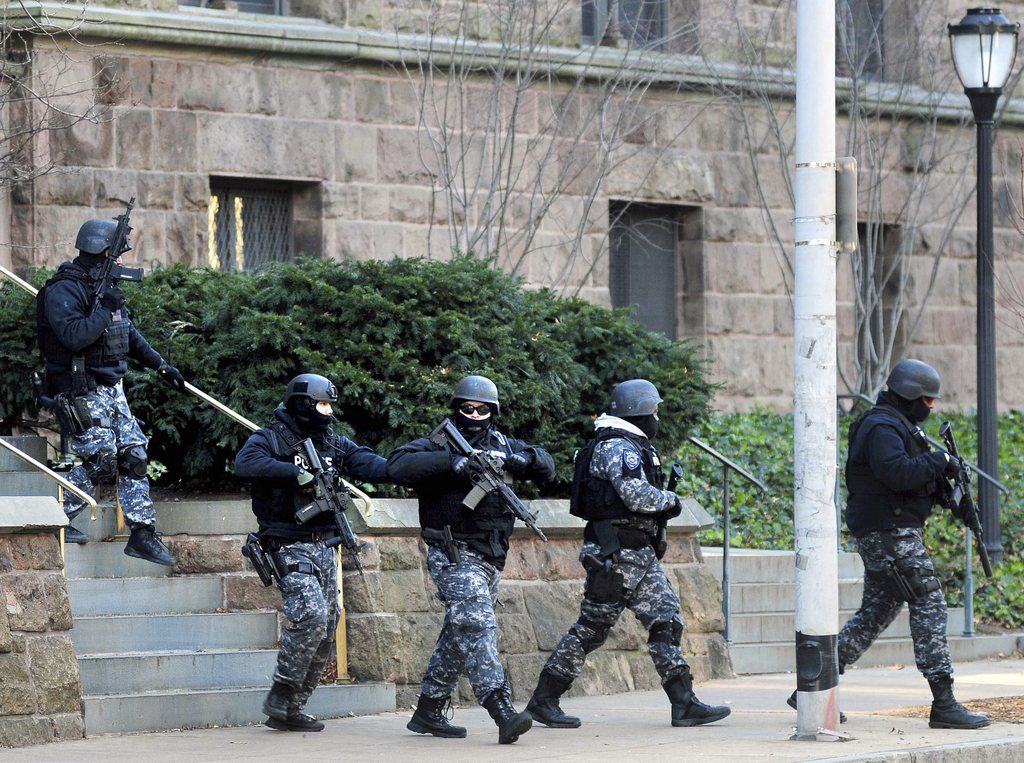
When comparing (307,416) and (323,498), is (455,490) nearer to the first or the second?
(323,498)

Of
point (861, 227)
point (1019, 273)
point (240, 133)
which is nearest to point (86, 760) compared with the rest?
point (240, 133)

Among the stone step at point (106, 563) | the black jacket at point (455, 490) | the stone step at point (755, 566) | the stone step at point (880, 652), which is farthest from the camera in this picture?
the stone step at point (755, 566)

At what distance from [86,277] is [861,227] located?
36.4 ft

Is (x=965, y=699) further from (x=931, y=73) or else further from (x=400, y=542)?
(x=931, y=73)

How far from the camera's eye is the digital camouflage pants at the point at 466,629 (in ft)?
31.8

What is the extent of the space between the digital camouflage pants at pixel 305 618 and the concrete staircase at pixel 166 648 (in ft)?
1.92

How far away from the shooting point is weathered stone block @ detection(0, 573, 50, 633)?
950 centimetres

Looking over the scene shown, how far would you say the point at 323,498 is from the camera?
974cm

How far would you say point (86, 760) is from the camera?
890 cm

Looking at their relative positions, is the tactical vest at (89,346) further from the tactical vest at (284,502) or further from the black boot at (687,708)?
the black boot at (687,708)

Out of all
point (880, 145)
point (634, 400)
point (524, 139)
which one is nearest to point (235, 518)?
point (634, 400)

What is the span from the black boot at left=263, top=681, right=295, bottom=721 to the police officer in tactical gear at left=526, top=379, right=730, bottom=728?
1258 mm

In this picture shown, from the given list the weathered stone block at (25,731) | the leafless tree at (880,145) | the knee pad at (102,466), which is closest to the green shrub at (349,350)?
the knee pad at (102,466)

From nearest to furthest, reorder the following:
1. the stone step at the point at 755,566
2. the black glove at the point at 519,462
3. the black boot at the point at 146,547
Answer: the black glove at the point at 519,462 < the black boot at the point at 146,547 < the stone step at the point at 755,566
